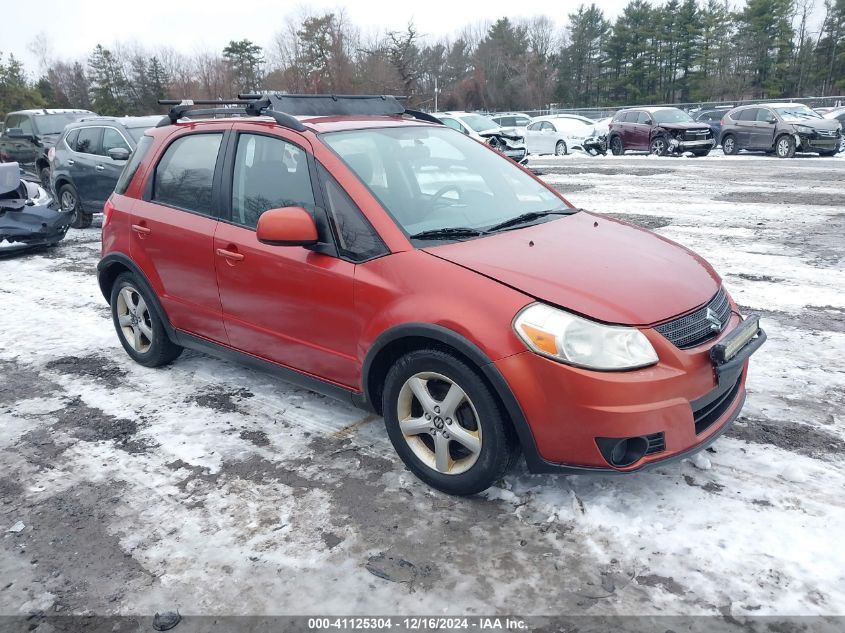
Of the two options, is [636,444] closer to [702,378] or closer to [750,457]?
[702,378]

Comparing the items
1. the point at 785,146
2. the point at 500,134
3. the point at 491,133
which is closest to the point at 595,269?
the point at 491,133

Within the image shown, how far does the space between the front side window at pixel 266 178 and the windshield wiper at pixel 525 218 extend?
3.33 ft

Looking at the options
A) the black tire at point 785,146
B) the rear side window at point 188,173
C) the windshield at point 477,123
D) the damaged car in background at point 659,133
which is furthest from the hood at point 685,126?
the rear side window at point 188,173

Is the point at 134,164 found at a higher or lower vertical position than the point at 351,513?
higher

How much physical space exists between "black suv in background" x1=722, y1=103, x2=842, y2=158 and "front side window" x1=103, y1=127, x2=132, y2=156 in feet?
61.3

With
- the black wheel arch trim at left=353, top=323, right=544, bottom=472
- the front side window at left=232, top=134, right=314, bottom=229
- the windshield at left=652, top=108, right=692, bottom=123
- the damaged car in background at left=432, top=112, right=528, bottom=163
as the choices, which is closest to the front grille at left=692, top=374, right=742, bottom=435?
the black wheel arch trim at left=353, top=323, right=544, bottom=472

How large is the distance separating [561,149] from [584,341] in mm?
25500

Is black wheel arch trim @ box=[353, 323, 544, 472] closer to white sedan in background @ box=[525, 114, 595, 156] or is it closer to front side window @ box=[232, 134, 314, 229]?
front side window @ box=[232, 134, 314, 229]

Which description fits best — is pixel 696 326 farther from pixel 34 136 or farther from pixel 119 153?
pixel 34 136

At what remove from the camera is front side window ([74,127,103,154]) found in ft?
37.7

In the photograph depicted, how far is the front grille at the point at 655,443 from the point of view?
2.83 metres

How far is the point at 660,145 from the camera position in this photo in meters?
23.2

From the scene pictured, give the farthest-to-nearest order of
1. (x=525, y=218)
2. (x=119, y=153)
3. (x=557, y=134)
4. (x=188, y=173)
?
(x=557, y=134), (x=119, y=153), (x=188, y=173), (x=525, y=218)

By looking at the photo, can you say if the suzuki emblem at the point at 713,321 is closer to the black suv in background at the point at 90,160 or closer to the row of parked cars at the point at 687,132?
the black suv in background at the point at 90,160
